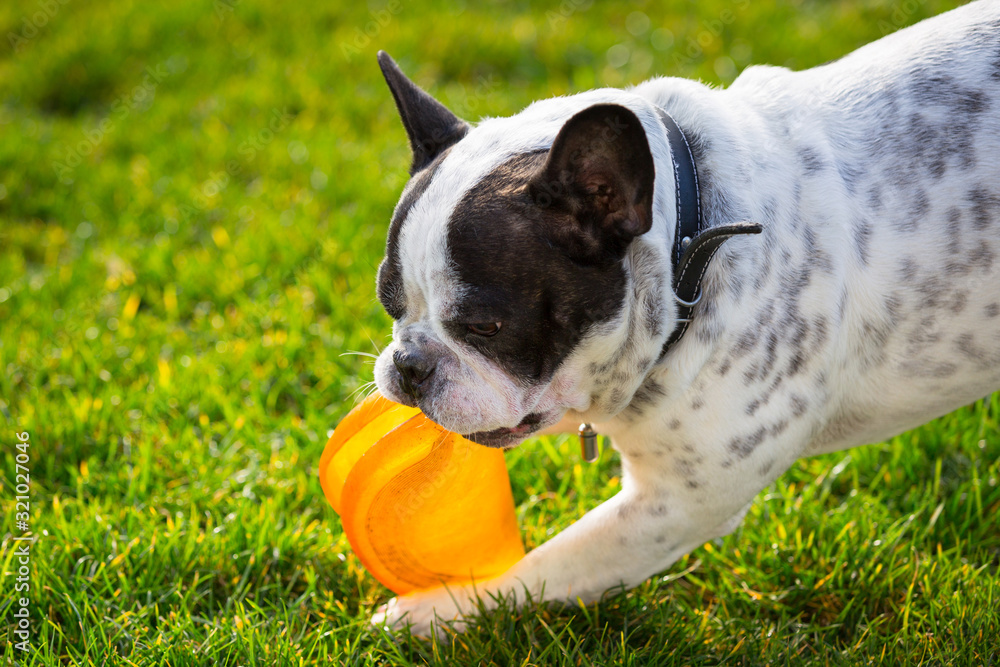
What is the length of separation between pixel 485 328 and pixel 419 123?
0.72 metres

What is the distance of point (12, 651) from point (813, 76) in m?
2.89

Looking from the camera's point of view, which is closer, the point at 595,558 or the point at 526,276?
the point at 526,276

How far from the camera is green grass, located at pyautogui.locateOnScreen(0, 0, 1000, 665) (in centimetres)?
280

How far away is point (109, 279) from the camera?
4.74 meters

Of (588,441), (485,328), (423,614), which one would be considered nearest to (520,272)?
(485,328)

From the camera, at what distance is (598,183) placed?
2180 mm

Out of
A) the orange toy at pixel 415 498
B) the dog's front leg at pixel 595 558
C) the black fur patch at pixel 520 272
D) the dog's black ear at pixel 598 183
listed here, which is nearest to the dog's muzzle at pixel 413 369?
the black fur patch at pixel 520 272

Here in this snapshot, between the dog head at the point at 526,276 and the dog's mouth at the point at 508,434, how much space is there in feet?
0.17

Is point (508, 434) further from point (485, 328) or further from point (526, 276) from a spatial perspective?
point (526, 276)

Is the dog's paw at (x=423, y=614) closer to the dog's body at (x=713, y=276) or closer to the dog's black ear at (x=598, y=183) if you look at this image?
the dog's body at (x=713, y=276)

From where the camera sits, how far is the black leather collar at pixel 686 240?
2.26m

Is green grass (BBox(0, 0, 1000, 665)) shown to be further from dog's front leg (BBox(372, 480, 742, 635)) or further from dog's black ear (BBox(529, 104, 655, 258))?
dog's black ear (BBox(529, 104, 655, 258))

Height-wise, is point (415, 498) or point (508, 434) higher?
point (508, 434)

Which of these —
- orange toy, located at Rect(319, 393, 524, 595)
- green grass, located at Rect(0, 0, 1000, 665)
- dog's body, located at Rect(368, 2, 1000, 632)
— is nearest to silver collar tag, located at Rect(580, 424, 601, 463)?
dog's body, located at Rect(368, 2, 1000, 632)
